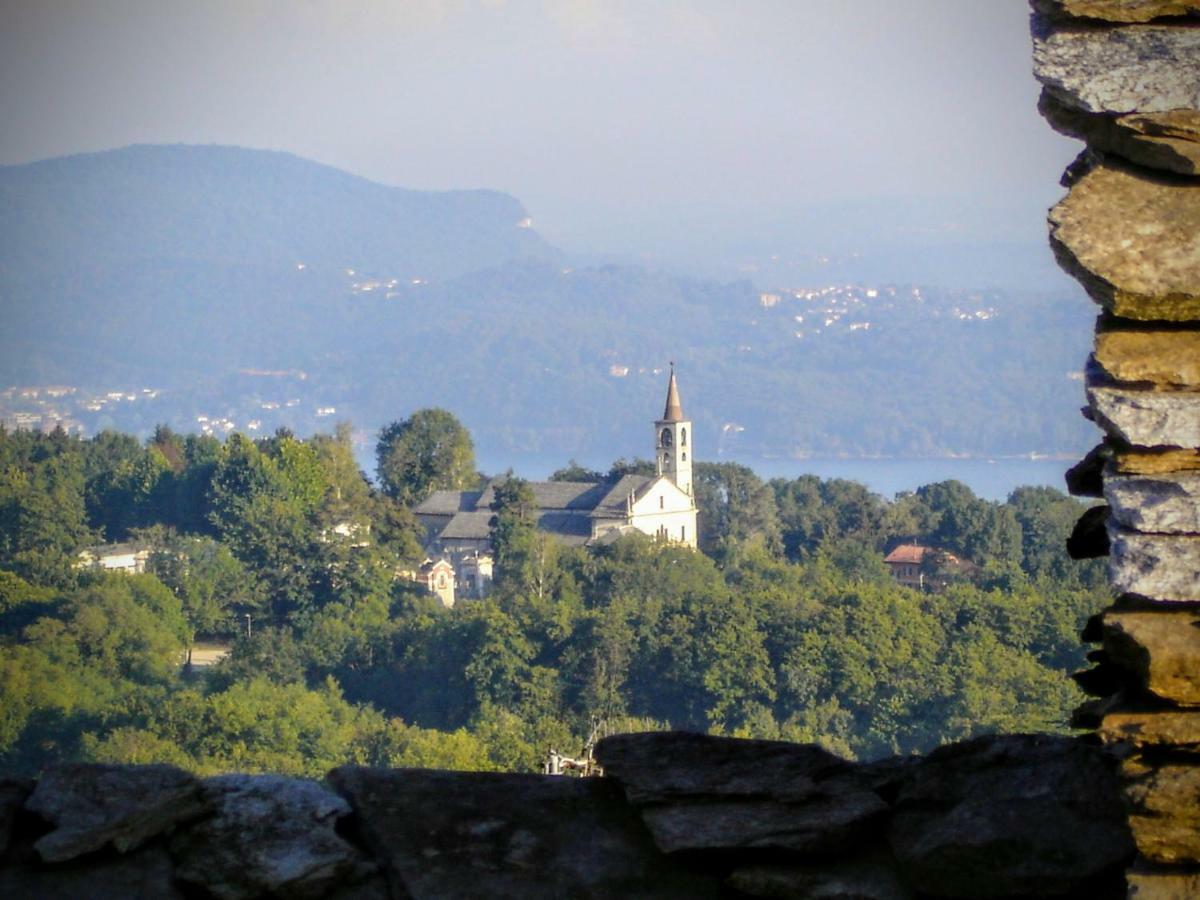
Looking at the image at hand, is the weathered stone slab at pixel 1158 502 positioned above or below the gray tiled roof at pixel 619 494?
above

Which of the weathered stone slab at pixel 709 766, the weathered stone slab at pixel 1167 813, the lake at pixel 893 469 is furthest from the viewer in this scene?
the lake at pixel 893 469

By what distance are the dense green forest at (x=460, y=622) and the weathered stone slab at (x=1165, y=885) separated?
29171 mm

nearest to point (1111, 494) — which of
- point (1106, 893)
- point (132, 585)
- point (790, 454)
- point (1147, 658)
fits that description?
point (1147, 658)

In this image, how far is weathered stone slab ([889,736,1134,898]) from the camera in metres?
2.77

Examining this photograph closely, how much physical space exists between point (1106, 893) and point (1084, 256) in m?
0.96

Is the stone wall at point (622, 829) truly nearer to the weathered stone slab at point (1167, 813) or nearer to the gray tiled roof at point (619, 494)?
the weathered stone slab at point (1167, 813)

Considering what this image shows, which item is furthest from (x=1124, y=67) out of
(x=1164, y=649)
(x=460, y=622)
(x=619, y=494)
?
(x=619, y=494)

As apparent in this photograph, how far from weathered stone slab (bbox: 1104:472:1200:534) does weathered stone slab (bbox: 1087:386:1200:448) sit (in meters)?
0.05

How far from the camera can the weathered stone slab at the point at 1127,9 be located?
2.47 metres

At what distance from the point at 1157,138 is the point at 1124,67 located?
11cm

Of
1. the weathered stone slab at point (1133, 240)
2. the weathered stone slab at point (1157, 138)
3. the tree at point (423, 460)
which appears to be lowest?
the tree at point (423, 460)

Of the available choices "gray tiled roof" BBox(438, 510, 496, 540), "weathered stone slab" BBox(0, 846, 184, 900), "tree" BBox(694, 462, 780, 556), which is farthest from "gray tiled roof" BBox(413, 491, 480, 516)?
"weathered stone slab" BBox(0, 846, 184, 900)

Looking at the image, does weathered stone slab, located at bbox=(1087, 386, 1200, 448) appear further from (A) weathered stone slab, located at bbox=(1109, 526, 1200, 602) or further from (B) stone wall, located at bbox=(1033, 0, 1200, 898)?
(A) weathered stone slab, located at bbox=(1109, 526, 1200, 602)

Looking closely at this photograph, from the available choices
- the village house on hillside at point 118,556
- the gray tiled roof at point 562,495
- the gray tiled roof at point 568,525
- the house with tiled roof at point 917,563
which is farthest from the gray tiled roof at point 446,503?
the house with tiled roof at point 917,563
